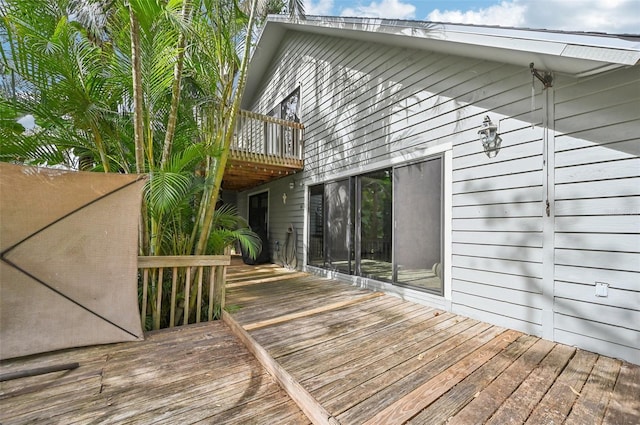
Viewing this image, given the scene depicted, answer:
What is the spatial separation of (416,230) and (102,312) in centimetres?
354

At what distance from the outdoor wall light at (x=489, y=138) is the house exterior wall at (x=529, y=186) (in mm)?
56

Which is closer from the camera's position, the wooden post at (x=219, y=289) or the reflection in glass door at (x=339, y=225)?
the wooden post at (x=219, y=289)

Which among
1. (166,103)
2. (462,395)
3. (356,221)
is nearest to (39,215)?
(166,103)

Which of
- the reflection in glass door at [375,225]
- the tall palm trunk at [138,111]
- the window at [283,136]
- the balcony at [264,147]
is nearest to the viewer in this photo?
the tall palm trunk at [138,111]

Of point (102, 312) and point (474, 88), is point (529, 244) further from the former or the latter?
point (102, 312)

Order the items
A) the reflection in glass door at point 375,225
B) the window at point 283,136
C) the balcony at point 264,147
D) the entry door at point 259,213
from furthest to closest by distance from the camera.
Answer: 1. the entry door at point 259,213
2. the window at point 283,136
3. the balcony at point 264,147
4. the reflection in glass door at point 375,225

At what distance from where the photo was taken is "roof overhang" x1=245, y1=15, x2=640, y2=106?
196 centimetres

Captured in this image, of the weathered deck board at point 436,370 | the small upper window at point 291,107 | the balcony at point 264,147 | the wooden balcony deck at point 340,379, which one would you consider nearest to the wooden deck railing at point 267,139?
the balcony at point 264,147

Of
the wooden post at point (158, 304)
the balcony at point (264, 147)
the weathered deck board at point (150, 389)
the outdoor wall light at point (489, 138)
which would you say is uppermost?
the balcony at point (264, 147)

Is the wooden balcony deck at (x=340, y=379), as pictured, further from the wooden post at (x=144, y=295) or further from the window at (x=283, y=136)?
the window at (x=283, y=136)

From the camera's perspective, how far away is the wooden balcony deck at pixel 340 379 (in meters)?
1.62

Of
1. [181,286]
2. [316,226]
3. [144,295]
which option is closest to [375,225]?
[316,226]

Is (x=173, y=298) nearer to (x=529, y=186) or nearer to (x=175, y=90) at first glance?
(x=175, y=90)

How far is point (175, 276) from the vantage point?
9.91 feet
